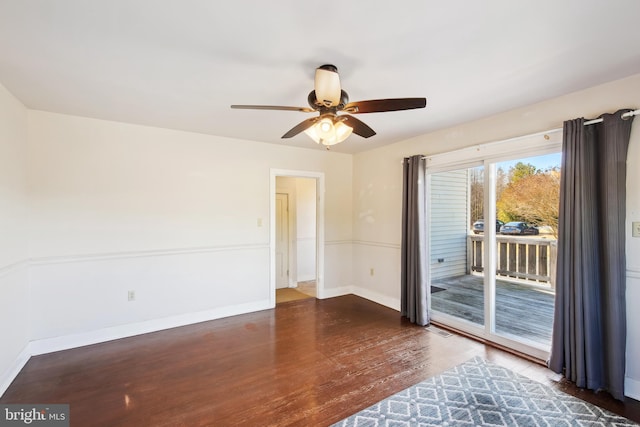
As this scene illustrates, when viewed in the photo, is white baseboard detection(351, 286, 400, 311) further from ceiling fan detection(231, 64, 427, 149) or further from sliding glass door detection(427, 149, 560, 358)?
ceiling fan detection(231, 64, 427, 149)

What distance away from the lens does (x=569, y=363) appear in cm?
255

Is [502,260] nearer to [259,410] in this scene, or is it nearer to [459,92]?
[459,92]

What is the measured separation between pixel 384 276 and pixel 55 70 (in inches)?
172

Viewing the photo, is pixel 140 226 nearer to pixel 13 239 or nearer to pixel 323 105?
pixel 13 239

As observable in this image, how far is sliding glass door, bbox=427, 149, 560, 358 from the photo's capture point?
9.88ft

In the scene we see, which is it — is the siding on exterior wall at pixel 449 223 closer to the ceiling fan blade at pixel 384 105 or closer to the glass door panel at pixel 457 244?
the glass door panel at pixel 457 244

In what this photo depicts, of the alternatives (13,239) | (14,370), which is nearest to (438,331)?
(14,370)

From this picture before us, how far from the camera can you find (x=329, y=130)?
228 cm

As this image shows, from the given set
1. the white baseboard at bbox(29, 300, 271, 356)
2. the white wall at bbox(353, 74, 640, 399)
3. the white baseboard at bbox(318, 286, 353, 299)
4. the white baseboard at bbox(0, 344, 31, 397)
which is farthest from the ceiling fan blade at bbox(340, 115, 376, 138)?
the white baseboard at bbox(0, 344, 31, 397)

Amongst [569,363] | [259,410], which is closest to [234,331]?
[259,410]

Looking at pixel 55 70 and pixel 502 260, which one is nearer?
pixel 55 70

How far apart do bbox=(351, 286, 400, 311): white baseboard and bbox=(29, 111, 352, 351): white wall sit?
1.63 metres

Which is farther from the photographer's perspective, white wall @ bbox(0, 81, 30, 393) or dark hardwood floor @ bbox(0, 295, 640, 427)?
white wall @ bbox(0, 81, 30, 393)

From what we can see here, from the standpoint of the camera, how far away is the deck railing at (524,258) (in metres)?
3.00
